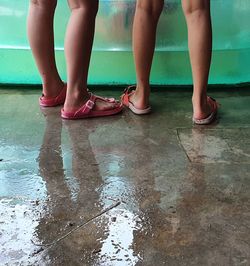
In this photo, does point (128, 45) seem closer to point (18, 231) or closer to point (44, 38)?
point (44, 38)

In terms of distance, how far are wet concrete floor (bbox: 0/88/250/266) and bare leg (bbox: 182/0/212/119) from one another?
119 millimetres

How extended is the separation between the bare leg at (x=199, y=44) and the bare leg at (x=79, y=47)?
17.7 inches

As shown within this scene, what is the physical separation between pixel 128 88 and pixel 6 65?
2.53 feet

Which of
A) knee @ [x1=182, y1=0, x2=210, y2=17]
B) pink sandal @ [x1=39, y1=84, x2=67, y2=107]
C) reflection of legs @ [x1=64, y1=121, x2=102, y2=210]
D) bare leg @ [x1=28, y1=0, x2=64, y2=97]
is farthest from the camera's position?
pink sandal @ [x1=39, y1=84, x2=67, y2=107]

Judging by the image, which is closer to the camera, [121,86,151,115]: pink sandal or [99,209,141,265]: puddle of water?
[99,209,141,265]: puddle of water

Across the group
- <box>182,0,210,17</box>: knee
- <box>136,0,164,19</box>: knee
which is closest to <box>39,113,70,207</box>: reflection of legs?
<box>136,0,164,19</box>: knee

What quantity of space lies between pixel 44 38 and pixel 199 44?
0.78 m

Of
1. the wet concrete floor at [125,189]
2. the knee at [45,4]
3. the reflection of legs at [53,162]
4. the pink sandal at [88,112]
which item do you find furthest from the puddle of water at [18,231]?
the knee at [45,4]

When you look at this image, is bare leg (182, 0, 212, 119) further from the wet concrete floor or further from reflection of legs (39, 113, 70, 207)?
reflection of legs (39, 113, 70, 207)

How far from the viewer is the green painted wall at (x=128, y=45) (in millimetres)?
2684

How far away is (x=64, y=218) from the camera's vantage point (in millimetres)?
1494

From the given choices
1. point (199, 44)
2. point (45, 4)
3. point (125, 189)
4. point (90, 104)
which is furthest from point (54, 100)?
point (125, 189)

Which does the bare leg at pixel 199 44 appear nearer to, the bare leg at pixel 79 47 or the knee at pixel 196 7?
the knee at pixel 196 7

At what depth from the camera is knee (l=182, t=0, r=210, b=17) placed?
2.10m
